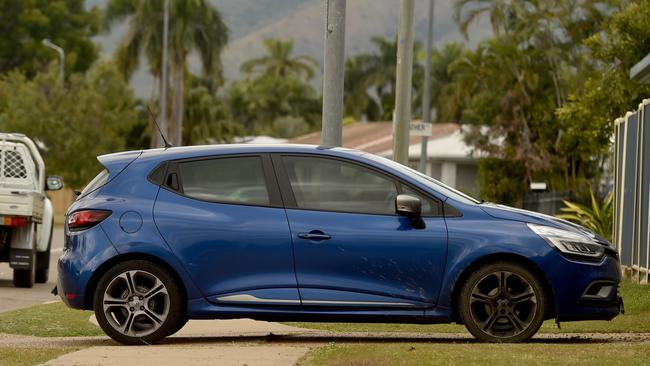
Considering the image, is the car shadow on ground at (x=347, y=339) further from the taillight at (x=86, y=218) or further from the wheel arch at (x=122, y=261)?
the taillight at (x=86, y=218)

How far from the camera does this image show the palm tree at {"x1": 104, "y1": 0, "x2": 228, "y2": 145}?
219 ft

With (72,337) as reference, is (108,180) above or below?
above

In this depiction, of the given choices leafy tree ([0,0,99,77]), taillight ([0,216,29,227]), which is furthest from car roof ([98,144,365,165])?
leafy tree ([0,0,99,77])

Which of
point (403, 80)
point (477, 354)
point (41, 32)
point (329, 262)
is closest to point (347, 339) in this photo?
point (329, 262)

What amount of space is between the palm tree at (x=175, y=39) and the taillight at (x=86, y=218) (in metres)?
54.0

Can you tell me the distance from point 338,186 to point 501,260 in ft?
4.37

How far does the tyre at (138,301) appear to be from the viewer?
11.2 metres

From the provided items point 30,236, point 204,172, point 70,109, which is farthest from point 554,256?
point 70,109

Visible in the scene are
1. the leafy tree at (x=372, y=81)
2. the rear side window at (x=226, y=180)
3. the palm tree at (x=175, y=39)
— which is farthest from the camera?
the leafy tree at (x=372, y=81)

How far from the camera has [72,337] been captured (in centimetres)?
1270

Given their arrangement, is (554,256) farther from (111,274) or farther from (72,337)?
(72,337)

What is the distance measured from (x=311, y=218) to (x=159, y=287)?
48.4 inches

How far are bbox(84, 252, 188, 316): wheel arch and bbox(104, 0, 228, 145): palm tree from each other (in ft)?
178

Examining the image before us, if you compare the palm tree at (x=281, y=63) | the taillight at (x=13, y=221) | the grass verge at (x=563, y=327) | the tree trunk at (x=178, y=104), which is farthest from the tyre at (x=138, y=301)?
the palm tree at (x=281, y=63)
